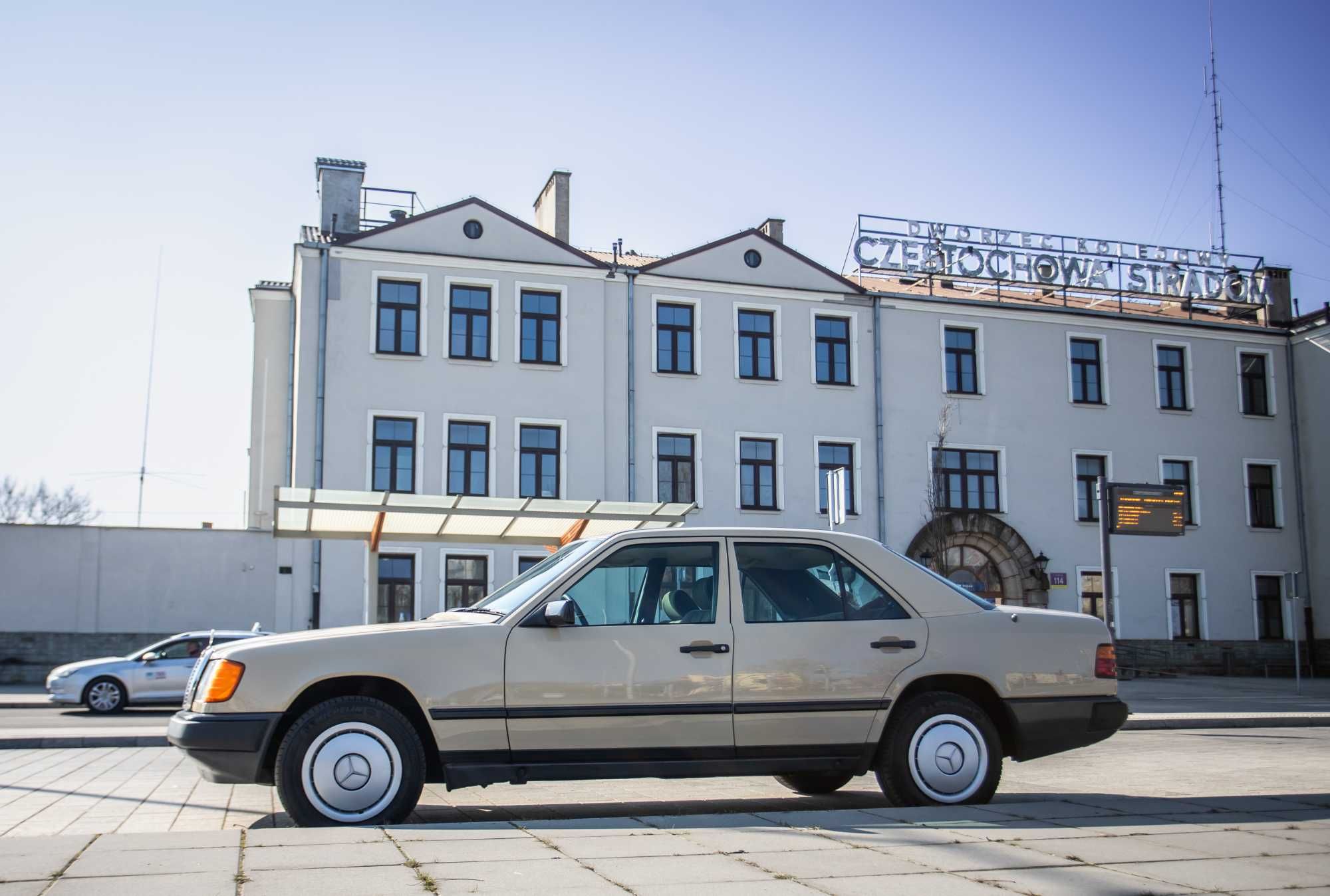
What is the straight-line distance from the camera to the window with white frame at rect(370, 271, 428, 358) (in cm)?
3052

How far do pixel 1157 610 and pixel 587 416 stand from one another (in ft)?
55.1

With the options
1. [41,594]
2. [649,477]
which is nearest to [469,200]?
[649,477]

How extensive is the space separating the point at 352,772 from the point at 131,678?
55.0 feet

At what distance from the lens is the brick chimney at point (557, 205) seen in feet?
116

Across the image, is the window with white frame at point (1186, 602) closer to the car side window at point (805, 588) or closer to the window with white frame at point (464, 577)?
the window with white frame at point (464, 577)

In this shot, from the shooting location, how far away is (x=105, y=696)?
851 inches

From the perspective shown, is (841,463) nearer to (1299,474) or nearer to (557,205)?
(557,205)

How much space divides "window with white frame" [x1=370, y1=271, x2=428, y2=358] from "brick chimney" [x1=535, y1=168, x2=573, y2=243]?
5.46m

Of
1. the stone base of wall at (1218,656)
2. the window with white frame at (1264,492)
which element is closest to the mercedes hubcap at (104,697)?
the stone base of wall at (1218,656)

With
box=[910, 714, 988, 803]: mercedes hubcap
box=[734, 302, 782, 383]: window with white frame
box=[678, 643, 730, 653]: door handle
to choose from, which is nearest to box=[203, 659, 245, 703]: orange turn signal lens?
box=[678, 643, 730, 653]: door handle

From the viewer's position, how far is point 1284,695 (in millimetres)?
27094

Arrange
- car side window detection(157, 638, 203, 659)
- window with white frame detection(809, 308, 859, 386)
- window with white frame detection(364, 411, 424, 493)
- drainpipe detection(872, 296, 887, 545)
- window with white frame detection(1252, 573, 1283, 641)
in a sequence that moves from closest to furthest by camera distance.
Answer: car side window detection(157, 638, 203, 659)
window with white frame detection(364, 411, 424, 493)
drainpipe detection(872, 296, 887, 545)
window with white frame detection(809, 308, 859, 386)
window with white frame detection(1252, 573, 1283, 641)

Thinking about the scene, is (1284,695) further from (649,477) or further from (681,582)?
(681,582)

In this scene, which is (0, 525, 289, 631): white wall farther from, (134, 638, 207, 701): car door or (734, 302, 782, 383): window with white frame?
(734, 302, 782, 383): window with white frame
